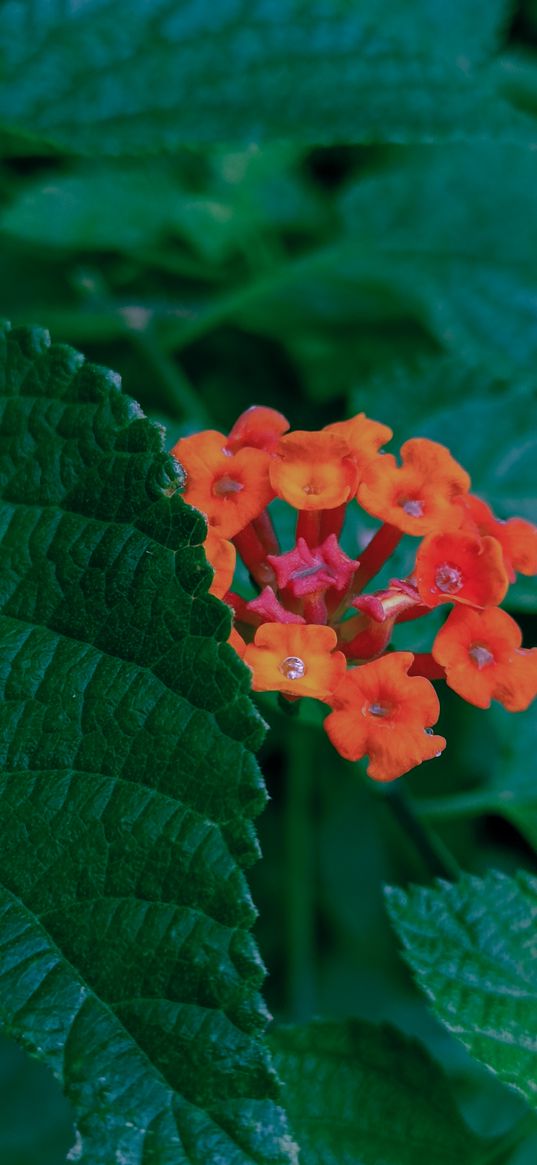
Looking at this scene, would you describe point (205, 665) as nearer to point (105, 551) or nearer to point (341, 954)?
point (105, 551)

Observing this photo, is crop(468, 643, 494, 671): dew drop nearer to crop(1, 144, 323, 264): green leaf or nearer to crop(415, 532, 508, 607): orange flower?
crop(415, 532, 508, 607): orange flower

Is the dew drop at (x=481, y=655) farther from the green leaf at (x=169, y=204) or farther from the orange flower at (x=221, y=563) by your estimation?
the green leaf at (x=169, y=204)

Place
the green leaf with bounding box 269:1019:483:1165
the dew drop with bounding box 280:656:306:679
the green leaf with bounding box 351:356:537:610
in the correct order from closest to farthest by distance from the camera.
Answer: the dew drop with bounding box 280:656:306:679
the green leaf with bounding box 269:1019:483:1165
the green leaf with bounding box 351:356:537:610

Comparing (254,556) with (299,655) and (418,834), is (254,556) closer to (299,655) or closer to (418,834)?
(299,655)

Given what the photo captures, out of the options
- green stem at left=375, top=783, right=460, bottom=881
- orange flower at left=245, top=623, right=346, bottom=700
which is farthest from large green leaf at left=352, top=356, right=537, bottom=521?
orange flower at left=245, top=623, right=346, bottom=700

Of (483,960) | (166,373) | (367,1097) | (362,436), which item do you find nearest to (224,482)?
(362,436)
